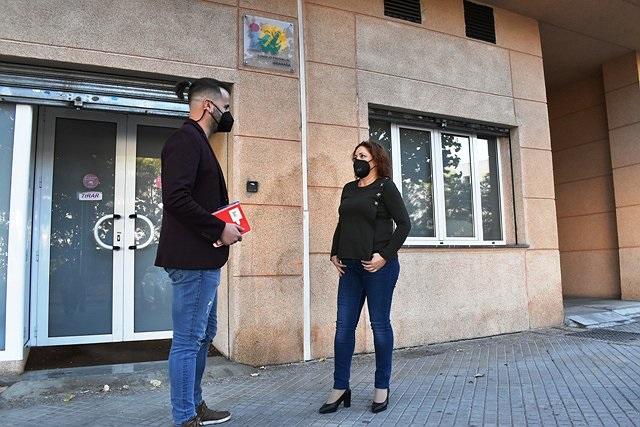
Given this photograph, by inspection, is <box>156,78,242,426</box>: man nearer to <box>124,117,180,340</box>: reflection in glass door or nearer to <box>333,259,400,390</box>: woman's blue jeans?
<box>333,259,400,390</box>: woman's blue jeans

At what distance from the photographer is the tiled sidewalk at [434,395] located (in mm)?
3172

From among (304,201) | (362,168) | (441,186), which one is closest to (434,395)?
(362,168)

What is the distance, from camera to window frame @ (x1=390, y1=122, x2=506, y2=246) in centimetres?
595

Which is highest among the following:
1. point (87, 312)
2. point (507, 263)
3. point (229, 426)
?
point (507, 263)

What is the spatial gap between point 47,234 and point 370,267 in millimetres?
3753

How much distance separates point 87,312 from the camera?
5266mm

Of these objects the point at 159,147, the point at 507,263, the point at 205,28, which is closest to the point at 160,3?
the point at 205,28

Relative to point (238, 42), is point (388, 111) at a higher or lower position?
lower

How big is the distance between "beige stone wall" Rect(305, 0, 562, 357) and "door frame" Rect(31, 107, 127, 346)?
7.03 ft

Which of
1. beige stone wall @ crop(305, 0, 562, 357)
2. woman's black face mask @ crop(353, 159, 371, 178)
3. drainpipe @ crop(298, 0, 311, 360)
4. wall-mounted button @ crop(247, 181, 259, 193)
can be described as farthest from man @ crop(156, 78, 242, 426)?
beige stone wall @ crop(305, 0, 562, 357)

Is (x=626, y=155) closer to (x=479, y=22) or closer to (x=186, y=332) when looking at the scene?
(x=479, y=22)

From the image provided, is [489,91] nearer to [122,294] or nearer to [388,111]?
[388,111]

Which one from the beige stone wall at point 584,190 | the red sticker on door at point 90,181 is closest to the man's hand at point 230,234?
the red sticker on door at point 90,181

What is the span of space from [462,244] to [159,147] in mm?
3821
